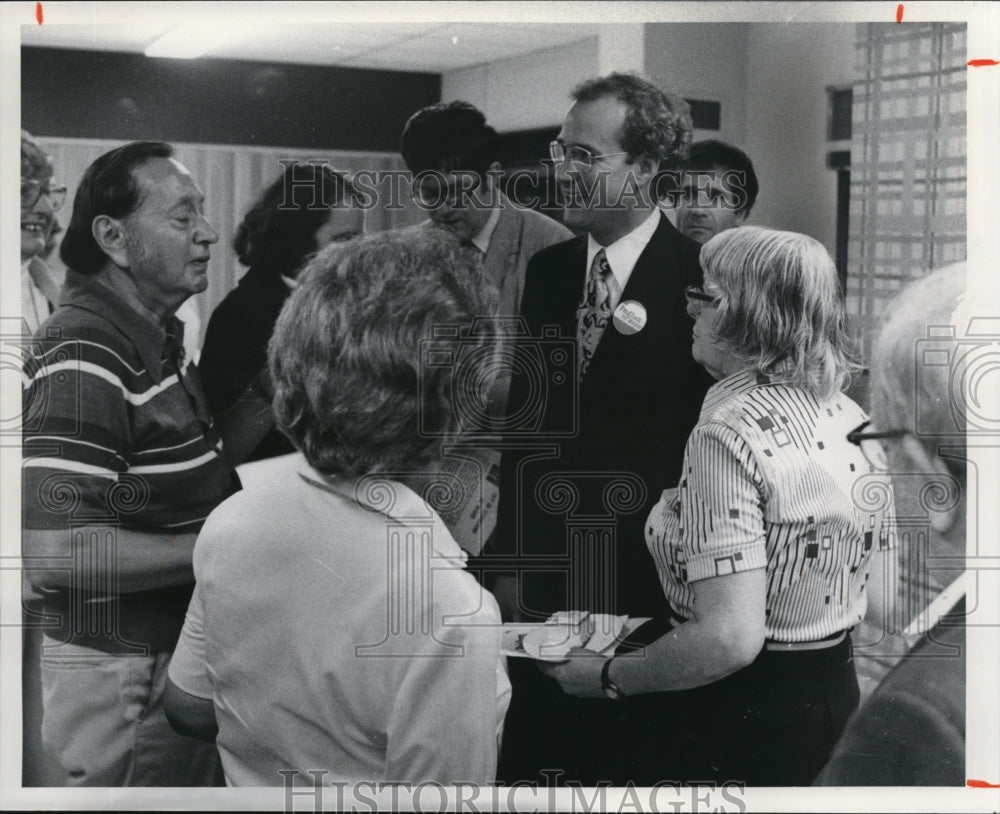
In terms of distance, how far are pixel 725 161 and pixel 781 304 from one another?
335mm

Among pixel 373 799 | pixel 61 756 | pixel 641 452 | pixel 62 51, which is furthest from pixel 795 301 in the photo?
pixel 61 756

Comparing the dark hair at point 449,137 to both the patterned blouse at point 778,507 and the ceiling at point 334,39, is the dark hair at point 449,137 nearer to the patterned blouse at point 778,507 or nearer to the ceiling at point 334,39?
the ceiling at point 334,39

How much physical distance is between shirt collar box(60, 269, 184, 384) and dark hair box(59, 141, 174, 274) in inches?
1.5

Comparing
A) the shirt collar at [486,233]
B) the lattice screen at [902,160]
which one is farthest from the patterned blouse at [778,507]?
the shirt collar at [486,233]

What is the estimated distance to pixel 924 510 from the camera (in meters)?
2.58

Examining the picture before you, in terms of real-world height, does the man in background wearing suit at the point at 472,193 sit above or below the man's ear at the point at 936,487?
above

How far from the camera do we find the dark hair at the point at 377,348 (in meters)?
2.40

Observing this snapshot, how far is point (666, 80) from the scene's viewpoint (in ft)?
8.18

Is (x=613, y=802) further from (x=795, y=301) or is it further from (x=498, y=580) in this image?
(x=795, y=301)

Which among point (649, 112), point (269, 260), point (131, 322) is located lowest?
point (131, 322)

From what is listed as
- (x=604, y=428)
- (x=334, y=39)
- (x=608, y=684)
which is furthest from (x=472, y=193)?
(x=608, y=684)

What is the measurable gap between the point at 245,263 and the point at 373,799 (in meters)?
1.21

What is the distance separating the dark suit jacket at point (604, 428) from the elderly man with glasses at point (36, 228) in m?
1.06

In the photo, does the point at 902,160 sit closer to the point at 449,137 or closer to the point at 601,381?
the point at 601,381
